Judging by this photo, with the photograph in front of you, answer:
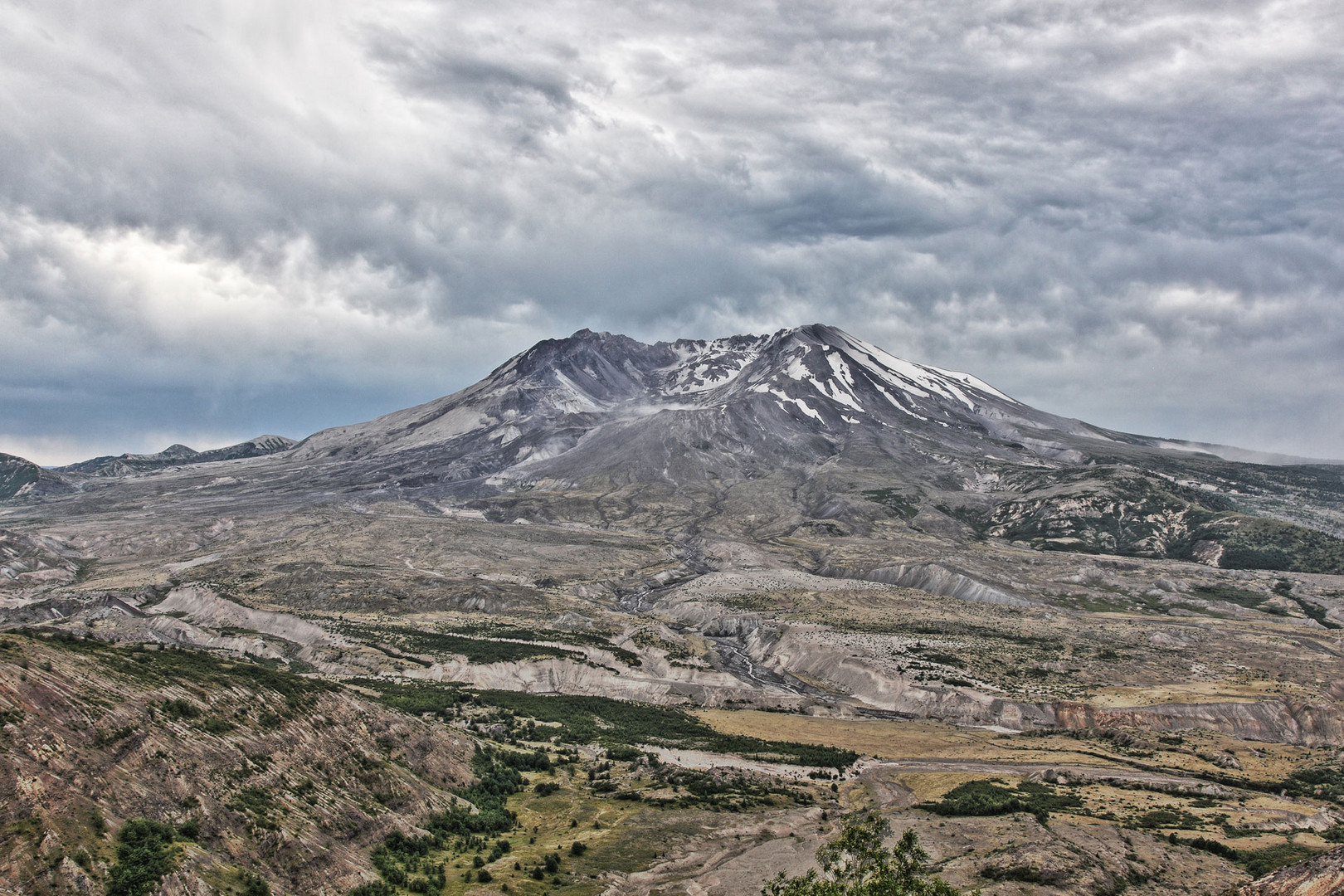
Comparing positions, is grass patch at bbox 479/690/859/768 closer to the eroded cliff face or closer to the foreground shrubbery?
the eroded cliff face

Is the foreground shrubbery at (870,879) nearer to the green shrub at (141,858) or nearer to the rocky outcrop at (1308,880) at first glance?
the rocky outcrop at (1308,880)

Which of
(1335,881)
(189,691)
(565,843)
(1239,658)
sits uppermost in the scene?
(189,691)

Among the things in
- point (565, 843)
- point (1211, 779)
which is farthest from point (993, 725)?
point (565, 843)

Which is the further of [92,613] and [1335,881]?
[92,613]

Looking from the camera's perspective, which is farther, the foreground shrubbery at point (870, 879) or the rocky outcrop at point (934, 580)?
the rocky outcrop at point (934, 580)

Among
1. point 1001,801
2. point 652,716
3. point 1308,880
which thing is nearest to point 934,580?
point 652,716

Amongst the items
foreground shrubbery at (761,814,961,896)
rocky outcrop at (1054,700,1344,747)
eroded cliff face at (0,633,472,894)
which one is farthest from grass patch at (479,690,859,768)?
foreground shrubbery at (761,814,961,896)

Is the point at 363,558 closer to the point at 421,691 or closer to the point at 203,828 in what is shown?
the point at 421,691

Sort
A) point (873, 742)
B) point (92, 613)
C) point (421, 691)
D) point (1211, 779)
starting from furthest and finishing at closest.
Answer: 1. point (92, 613)
2. point (421, 691)
3. point (873, 742)
4. point (1211, 779)

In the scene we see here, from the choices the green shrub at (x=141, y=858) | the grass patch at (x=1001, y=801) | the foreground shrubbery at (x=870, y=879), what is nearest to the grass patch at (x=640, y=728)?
the grass patch at (x=1001, y=801)
